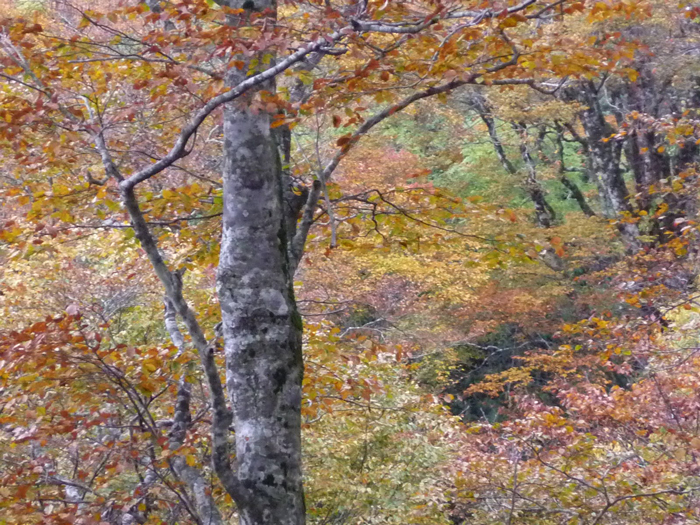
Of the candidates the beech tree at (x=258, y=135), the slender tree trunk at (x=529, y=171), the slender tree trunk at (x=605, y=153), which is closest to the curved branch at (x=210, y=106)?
the beech tree at (x=258, y=135)

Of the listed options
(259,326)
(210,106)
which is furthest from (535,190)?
(210,106)

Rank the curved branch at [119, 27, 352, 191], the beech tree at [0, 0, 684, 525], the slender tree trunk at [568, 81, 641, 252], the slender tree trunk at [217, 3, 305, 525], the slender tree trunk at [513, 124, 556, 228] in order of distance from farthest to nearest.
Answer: the slender tree trunk at [513, 124, 556, 228] < the slender tree trunk at [568, 81, 641, 252] < the slender tree trunk at [217, 3, 305, 525] < the beech tree at [0, 0, 684, 525] < the curved branch at [119, 27, 352, 191]

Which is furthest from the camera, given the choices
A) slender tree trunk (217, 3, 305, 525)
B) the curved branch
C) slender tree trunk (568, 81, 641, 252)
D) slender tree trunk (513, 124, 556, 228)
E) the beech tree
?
slender tree trunk (513, 124, 556, 228)

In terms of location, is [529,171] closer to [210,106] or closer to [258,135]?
[258,135]

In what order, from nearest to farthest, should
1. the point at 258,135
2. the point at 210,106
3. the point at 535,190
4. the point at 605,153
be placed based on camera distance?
1. the point at 210,106
2. the point at 258,135
3. the point at 605,153
4. the point at 535,190

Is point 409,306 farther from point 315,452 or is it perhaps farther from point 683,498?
point 683,498

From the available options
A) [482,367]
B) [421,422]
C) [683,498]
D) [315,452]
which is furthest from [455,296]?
[683,498]

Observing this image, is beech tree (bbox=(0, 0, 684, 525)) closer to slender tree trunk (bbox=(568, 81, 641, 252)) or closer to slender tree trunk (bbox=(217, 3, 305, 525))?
slender tree trunk (bbox=(217, 3, 305, 525))

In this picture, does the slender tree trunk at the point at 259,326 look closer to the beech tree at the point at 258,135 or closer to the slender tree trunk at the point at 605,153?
the beech tree at the point at 258,135

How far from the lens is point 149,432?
11.2 ft

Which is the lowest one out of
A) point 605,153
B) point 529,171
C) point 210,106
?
point 210,106

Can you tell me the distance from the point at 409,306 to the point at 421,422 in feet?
26.6

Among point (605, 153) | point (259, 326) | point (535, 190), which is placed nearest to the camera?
point (259, 326)

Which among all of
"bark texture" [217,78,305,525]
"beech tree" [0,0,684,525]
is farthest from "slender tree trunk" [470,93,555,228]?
"bark texture" [217,78,305,525]
